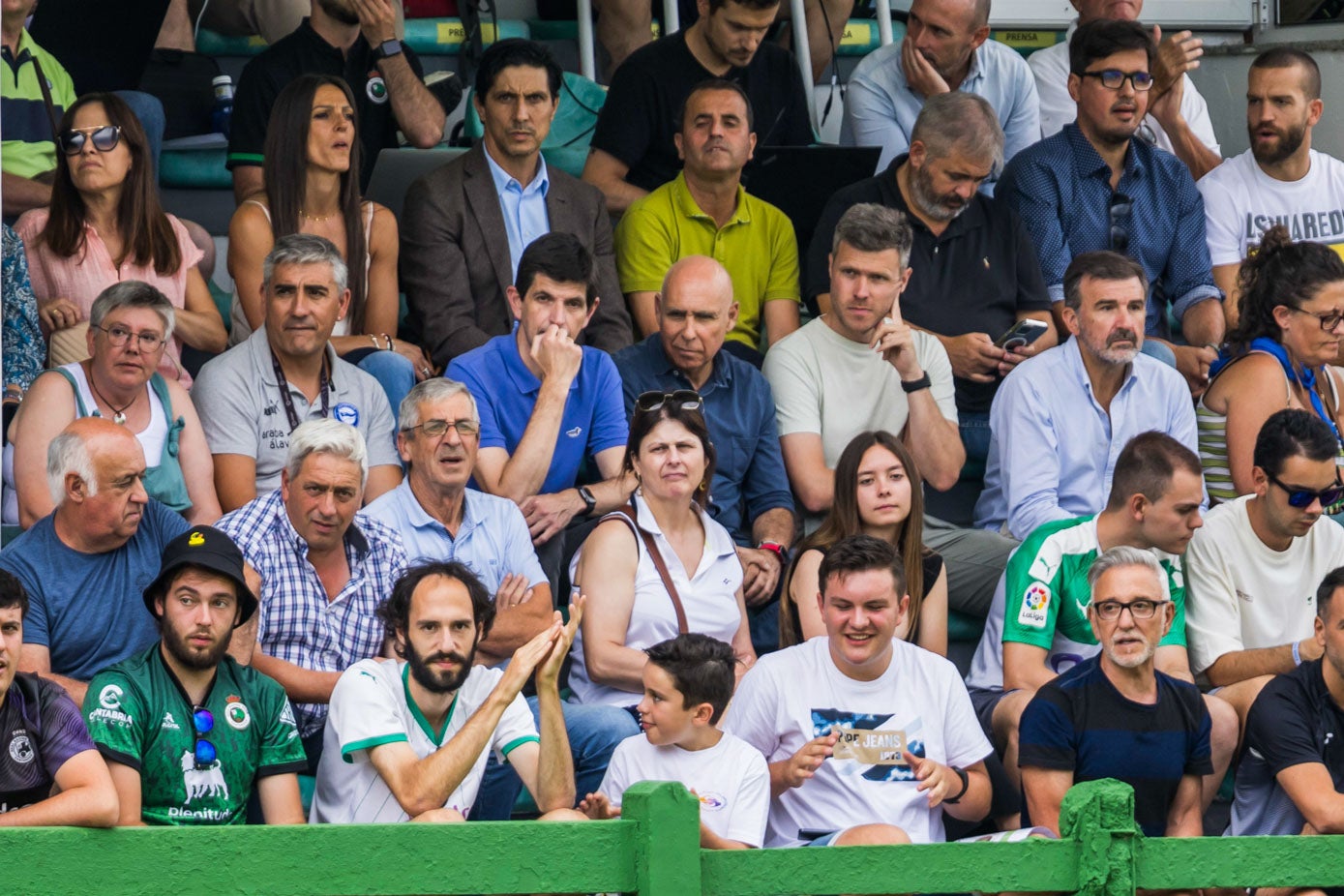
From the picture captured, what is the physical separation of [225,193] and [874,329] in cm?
271

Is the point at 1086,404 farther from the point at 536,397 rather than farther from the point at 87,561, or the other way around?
the point at 87,561

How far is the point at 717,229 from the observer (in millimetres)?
6996

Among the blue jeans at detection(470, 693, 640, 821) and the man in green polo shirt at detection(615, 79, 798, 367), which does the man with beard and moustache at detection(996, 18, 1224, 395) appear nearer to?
the man in green polo shirt at detection(615, 79, 798, 367)

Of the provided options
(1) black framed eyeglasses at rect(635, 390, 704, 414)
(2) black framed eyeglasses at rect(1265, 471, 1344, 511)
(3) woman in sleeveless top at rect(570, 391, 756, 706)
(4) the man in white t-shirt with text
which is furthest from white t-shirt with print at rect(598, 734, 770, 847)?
(2) black framed eyeglasses at rect(1265, 471, 1344, 511)

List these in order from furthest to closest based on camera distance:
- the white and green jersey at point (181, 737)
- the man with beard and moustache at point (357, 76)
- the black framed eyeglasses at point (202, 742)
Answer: the man with beard and moustache at point (357, 76) < the black framed eyeglasses at point (202, 742) < the white and green jersey at point (181, 737)

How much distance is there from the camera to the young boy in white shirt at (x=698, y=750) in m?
4.88

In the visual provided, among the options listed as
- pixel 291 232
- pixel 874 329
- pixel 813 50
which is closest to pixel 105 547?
pixel 291 232

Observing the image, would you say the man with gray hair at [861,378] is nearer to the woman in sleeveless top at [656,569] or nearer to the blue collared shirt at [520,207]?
the woman in sleeveless top at [656,569]

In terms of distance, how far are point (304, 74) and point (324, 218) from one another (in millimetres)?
666

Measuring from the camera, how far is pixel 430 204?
6.74 meters

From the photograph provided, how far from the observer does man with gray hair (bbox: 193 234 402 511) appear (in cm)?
577

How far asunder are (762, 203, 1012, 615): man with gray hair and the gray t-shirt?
1.30 meters

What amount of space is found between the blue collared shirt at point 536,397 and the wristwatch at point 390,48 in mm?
1510

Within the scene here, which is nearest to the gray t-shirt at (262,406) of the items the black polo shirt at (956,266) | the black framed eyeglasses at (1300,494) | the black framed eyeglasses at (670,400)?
the black framed eyeglasses at (670,400)
